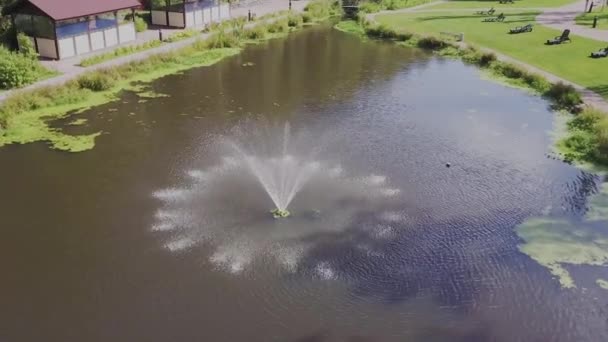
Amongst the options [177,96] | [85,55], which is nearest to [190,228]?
[177,96]

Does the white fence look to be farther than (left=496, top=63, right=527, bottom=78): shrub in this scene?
Yes

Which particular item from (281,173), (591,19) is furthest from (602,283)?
(591,19)

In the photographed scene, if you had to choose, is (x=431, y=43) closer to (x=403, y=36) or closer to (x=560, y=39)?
(x=403, y=36)

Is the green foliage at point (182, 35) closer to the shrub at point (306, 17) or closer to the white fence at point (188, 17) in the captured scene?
the white fence at point (188, 17)

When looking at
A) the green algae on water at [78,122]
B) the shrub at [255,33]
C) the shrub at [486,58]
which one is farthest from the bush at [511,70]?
the green algae on water at [78,122]

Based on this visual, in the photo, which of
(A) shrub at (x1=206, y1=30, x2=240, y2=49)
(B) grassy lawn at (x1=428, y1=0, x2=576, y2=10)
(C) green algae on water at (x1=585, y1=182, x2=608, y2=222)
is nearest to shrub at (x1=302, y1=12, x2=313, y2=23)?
(A) shrub at (x1=206, y1=30, x2=240, y2=49)

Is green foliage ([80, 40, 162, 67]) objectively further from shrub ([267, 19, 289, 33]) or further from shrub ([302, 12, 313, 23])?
shrub ([302, 12, 313, 23])
